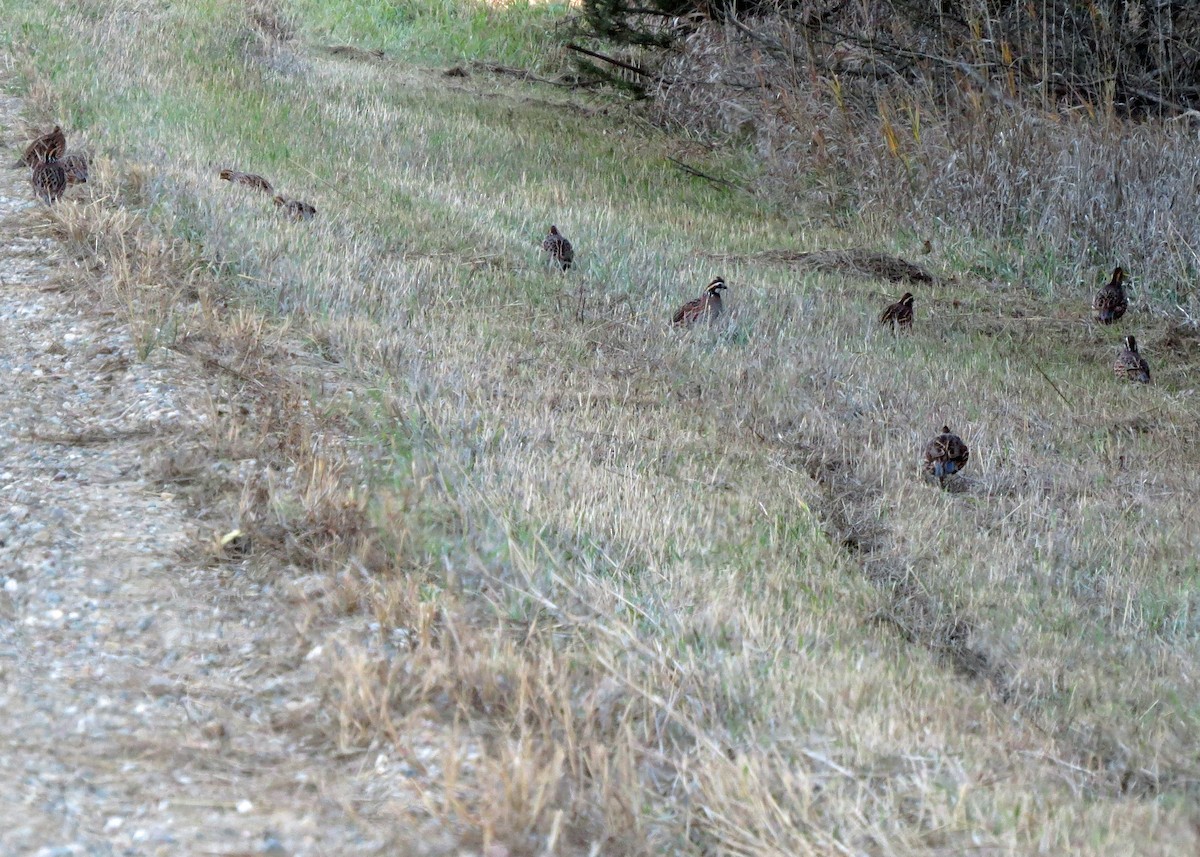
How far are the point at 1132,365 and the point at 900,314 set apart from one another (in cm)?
146

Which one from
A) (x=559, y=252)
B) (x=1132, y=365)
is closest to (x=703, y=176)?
(x=559, y=252)

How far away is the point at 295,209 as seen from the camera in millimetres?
7914

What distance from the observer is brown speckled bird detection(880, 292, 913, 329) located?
325 inches

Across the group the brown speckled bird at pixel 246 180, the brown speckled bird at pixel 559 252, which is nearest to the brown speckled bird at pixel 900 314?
the brown speckled bird at pixel 559 252

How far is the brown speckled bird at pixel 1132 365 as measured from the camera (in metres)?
7.59

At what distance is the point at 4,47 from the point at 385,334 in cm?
676

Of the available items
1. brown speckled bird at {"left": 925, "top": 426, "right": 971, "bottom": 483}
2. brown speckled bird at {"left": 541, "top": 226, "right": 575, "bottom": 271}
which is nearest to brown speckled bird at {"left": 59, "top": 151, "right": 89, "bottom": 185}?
brown speckled bird at {"left": 541, "top": 226, "right": 575, "bottom": 271}

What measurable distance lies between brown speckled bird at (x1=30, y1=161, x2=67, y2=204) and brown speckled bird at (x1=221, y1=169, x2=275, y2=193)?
1.59m

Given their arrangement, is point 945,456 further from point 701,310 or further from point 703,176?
point 703,176

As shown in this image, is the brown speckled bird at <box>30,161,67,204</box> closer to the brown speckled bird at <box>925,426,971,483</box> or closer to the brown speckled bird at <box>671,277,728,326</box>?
the brown speckled bird at <box>671,277,728,326</box>

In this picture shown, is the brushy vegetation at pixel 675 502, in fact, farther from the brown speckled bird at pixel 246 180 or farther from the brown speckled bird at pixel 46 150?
the brown speckled bird at pixel 46 150

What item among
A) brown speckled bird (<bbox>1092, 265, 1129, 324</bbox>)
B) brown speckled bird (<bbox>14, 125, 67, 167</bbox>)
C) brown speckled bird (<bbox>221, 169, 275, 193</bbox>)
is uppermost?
brown speckled bird (<bbox>1092, 265, 1129, 324</bbox>)

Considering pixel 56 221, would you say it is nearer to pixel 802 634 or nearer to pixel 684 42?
pixel 802 634

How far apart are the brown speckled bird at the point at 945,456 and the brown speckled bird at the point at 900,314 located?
8.98ft
